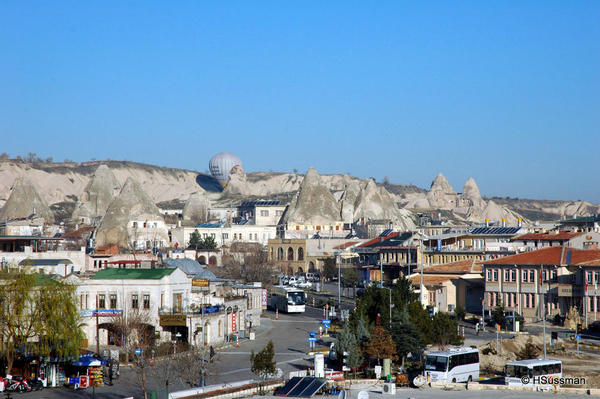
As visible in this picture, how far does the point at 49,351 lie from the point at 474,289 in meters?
36.8

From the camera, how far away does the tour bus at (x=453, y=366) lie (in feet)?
136

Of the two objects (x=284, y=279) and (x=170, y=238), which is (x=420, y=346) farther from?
(x=170, y=238)

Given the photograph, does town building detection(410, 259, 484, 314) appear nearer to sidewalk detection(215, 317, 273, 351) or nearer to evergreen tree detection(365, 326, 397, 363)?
sidewalk detection(215, 317, 273, 351)

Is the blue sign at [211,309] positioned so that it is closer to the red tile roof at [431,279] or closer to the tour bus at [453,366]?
the tour bus at [453,366]

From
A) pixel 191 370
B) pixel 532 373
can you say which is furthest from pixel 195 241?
pixel 532 373

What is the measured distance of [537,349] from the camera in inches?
1970

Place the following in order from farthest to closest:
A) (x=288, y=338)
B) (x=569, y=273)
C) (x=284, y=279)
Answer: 1. (x=284, y=279)
2. (x=569, y=273)
3. (x=288, y=338)

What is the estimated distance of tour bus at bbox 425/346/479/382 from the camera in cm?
4147

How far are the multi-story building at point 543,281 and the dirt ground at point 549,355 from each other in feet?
31.3

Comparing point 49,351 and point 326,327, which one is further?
point 326,327

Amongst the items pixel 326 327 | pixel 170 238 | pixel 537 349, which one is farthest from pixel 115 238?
pixel 537 349

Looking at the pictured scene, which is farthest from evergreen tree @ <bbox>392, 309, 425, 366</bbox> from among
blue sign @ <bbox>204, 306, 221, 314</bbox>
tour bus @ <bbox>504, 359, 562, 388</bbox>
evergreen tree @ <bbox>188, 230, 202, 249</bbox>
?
evergreen tree @ <bbox>188, 230, 202, 249</bbox>

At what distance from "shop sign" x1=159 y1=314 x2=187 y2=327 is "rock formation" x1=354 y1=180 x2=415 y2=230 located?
437ft

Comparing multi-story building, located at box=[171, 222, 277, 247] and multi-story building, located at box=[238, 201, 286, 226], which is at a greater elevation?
multi-story building, located at box=[238, 201, 286, 226]
